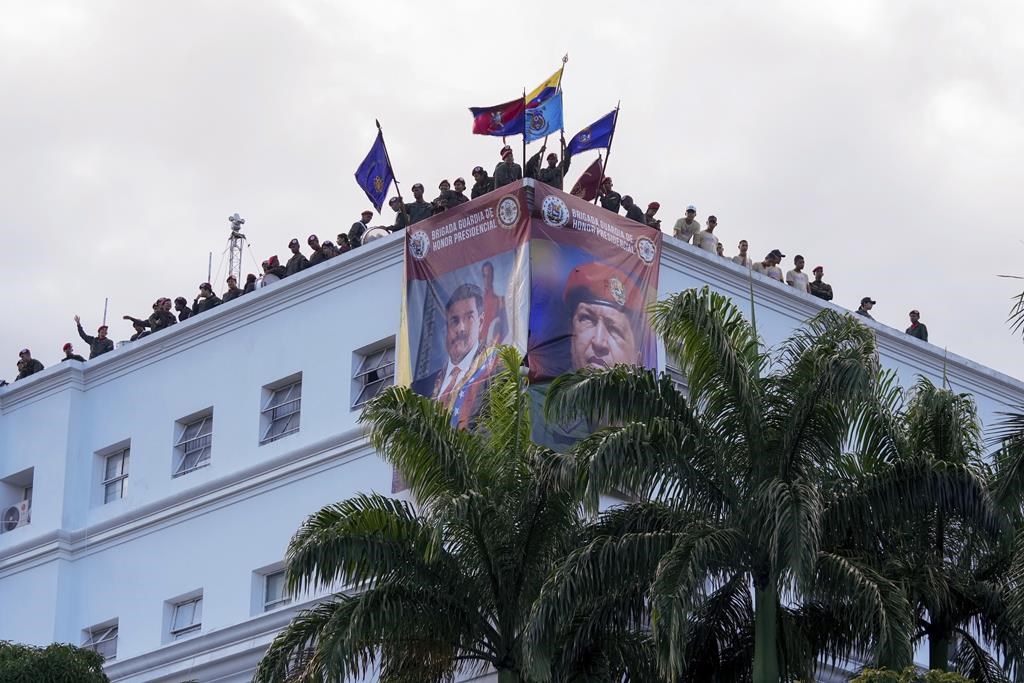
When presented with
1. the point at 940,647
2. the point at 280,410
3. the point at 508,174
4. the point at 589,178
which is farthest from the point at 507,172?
the point at 940,647

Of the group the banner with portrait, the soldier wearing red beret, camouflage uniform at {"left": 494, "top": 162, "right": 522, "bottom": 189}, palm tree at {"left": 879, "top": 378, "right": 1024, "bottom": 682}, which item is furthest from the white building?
palm tree at {"left": 879, "top": 378, "right": 1024, "bottom": 682}

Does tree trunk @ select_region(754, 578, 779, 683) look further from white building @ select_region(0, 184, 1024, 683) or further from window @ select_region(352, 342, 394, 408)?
window @ select_region(352, 342, 394, 408)

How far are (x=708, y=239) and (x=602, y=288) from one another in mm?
4054

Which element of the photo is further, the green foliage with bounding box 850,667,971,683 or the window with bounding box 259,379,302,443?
the window with bounding box 259,379,302,443

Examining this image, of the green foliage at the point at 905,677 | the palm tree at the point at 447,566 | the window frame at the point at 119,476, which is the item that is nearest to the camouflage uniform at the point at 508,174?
the palm tree at the point at 447,566

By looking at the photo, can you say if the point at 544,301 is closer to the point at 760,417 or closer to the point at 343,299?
the point at 343,299

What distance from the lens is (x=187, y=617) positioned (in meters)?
46.1

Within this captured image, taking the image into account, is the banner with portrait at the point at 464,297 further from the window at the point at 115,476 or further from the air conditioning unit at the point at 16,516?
the air conditioning unit at the point at 16,516

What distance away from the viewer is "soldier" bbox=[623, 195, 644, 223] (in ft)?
141

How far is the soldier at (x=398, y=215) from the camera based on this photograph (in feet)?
145

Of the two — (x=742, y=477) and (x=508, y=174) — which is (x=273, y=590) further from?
(x=742, y=477)

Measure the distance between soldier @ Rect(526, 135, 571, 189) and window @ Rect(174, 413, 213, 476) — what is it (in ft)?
27.6

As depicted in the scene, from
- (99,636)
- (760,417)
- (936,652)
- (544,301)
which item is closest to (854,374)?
(760,417)

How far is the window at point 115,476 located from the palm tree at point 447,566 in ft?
47.1
